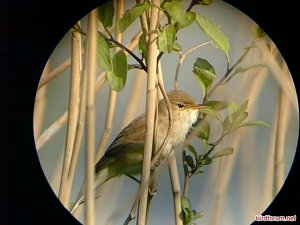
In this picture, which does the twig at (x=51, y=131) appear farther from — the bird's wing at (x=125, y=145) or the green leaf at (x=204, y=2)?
the green leaf at (x=204, y=2)

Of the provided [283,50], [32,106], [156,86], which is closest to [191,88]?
[156,86]

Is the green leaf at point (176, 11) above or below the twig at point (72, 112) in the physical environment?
above

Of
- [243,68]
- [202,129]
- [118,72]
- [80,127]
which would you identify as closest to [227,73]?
[243,68]

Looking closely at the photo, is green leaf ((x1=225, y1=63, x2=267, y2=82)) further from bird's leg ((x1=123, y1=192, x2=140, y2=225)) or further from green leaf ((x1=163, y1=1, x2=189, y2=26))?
bird's leg ((x1=123, y1=192, x2=140, y2=225))

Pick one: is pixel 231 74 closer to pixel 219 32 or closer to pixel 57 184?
pixel 219 32

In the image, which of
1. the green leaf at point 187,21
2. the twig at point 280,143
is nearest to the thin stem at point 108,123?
the green leaf at point 187,21

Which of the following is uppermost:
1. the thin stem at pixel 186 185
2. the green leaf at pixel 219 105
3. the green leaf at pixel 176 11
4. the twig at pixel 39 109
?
the green leaf at pixel 176 11
